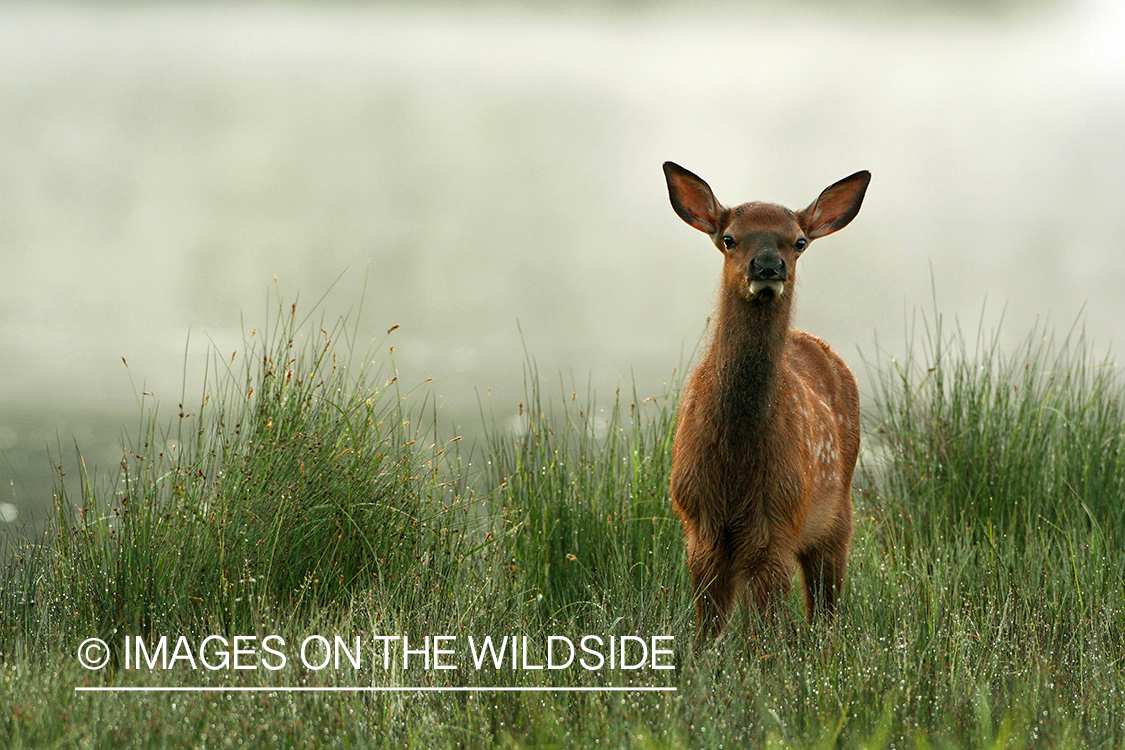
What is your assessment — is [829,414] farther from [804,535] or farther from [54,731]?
[54,731]

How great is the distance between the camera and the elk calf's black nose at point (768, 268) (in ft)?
13.5

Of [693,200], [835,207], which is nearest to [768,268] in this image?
[693,200]

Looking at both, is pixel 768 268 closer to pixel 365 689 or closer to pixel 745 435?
pixel 745 435

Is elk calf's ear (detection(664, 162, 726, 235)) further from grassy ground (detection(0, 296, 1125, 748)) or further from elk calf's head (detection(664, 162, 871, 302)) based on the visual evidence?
grassy ground (detection(0, 296, 1125, 748))

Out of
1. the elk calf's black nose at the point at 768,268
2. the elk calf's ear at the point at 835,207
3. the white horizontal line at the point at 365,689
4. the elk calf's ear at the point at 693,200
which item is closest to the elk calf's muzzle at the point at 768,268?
the elk calf's black nose at the point at 768,268

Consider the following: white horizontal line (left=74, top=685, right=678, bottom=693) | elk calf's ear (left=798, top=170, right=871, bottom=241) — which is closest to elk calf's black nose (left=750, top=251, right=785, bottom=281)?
elk calf's ear (left=798, top=170, right=871, bottom=241)

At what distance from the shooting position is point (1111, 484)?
21.4 ft

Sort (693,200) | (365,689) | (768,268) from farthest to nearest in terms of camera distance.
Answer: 1. (693,200)
2. (768,268)
3. (365,689)

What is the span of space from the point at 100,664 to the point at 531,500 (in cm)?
233

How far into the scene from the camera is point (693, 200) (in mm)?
4660

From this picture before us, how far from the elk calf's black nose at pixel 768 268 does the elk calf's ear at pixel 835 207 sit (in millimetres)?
675

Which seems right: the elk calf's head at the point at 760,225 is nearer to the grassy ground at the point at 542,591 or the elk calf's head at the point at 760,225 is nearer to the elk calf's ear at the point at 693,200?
the elk calf's ear at the point at 693,200

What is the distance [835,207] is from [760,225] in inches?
24.0

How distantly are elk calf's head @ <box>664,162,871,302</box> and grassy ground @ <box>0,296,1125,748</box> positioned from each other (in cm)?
147
